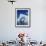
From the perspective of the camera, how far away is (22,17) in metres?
6.42

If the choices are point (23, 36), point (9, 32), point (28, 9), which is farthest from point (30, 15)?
point (23, 36)

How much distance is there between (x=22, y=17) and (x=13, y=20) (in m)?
0.40

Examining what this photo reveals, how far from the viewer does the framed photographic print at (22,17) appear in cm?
639

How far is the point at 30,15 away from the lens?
6.39m

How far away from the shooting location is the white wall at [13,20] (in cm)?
638

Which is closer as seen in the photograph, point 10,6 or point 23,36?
point 23,36

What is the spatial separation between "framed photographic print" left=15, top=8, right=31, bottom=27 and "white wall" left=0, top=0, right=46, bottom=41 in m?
0.13

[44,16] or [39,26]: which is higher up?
[44,16]

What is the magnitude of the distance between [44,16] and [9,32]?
1617 mm

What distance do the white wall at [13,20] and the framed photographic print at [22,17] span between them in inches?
5.0

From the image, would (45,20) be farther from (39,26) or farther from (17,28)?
(17,28)

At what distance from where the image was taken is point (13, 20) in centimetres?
643

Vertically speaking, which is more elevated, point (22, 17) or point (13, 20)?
point (22, 17)

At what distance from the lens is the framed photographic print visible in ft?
21.0
